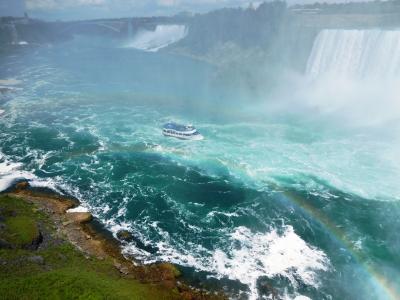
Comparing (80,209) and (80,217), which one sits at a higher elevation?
(80,217)

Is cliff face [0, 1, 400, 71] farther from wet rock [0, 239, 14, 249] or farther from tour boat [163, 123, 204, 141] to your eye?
wet rock [0, 239, 14, 249]

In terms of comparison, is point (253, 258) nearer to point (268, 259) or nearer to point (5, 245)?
point (268, 259)

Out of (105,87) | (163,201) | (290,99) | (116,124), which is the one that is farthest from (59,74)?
(163,201)

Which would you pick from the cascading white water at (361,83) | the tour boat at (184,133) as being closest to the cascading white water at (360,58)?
the cascading white water at (361,83)

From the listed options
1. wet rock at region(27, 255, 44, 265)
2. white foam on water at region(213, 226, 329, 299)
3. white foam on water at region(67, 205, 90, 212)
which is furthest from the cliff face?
wet rock at region(27, 255, 44, 265)

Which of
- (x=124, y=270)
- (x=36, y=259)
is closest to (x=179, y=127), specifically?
(x=124, y=270)

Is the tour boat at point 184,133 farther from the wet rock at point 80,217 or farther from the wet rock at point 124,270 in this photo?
the wet rock at point 124,270

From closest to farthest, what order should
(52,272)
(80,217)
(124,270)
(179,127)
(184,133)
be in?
1. (52,272)
2. (124,270)
3. (80,217)
4. (184,133)
5. (179,127)
